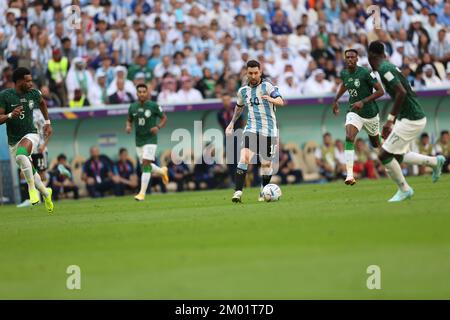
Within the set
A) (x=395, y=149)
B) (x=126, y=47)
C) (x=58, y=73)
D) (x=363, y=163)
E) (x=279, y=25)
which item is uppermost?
(x=279, y=25)

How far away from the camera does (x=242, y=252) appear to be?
10859 mm

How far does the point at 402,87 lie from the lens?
15.1 meters

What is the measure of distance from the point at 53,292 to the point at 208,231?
443 centimetres

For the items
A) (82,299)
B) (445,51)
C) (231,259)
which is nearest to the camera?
(82,299)

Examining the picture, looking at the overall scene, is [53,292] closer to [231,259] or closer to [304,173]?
[231,259]

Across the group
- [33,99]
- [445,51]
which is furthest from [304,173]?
[33,99]

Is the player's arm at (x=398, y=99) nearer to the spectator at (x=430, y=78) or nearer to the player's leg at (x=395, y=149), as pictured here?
the player's leg at (x=395, y=149)

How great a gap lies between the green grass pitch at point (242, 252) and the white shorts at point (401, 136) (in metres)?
0.85

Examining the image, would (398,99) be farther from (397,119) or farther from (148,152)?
(148,152)

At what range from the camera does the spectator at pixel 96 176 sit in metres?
28.1

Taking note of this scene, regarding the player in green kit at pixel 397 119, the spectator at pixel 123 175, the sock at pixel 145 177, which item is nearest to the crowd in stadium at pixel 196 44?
the spectator at pixel 123 175

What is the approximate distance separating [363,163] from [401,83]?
587 inches

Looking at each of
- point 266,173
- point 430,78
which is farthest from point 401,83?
point 430,78

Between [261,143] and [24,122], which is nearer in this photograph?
[261,143]
